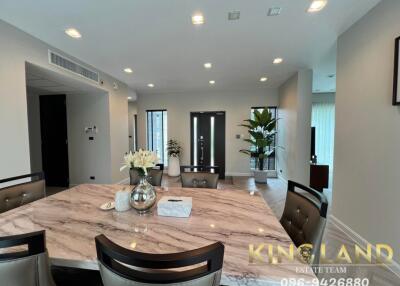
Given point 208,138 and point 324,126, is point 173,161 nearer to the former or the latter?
point 208,138

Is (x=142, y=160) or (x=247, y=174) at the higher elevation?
(x=142, y=160)

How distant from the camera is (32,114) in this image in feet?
16.5

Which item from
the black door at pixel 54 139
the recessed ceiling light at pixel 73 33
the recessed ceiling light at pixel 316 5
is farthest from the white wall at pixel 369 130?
the black door at pixel 54 139

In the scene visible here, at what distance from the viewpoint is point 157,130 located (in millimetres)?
6996

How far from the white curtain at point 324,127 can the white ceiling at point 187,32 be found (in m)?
2.61

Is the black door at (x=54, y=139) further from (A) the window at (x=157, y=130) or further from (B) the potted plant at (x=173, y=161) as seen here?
(B) the potted plant at (x=173, y=161)

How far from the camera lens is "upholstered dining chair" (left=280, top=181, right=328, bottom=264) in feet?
3.51

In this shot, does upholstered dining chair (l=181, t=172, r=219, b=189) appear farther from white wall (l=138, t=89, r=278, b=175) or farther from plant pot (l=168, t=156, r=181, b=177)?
white wall (l=138, t=89, r=278, b=175)

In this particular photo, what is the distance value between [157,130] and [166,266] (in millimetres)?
6598

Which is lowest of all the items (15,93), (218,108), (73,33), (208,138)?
(208,138)

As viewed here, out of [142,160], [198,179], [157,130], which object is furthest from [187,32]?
[157,130]

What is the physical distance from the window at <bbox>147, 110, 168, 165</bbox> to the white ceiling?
258 centimetres

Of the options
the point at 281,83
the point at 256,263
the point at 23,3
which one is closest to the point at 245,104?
the point at 281,83

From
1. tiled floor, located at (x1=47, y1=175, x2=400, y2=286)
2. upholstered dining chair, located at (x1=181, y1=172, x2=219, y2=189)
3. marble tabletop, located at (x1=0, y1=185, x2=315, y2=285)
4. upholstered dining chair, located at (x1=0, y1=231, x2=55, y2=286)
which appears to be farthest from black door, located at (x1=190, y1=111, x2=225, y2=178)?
upholstered dining chair, located at (x1=0, y1=231, x2=55, y2=286)
